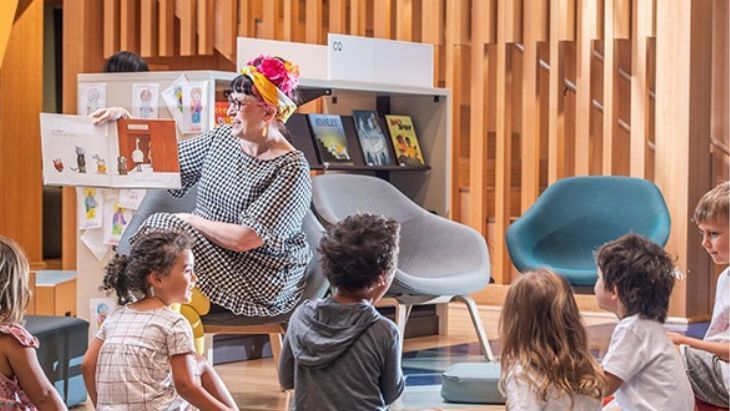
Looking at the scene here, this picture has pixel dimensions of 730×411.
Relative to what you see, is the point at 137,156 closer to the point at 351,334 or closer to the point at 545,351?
the point at 351,334

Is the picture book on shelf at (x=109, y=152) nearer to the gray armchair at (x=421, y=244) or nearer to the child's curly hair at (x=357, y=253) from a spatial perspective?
the gray armchair at (x=421, y=244)

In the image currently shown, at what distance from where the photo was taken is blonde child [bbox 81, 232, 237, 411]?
11.1 ft

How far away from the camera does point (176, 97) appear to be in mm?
5207

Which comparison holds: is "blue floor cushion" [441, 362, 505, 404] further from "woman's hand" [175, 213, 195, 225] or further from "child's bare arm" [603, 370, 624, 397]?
"child's bare arm" [603, 370, 624, 397]

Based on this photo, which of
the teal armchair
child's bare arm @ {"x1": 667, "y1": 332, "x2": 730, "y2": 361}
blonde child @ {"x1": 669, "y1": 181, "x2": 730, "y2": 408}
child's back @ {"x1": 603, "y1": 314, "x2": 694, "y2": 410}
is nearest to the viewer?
child's back @ {"x1": 603, "y1": 314, "x2": 694, "y2": 410}

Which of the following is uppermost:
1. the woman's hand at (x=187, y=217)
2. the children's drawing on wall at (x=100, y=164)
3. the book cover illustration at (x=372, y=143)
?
the book cover illustration at (x=372, y=143)

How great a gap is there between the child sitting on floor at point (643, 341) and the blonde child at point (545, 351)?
1.10 ft

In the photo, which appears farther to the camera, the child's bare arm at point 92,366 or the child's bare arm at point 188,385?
the child's bare arm at point 92,366

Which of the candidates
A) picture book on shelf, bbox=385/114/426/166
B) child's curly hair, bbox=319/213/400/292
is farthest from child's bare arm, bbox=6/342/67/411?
picture book on shelf, bbox=385/114/426/166

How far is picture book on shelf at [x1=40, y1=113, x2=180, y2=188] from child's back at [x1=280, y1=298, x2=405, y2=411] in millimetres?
1384

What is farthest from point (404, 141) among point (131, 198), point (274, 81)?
point (274, 81)

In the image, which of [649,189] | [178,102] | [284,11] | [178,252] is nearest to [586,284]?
[649,189]

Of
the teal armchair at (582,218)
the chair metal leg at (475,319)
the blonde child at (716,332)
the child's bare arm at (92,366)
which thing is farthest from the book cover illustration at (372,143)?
the child's bare arm at (92,366)

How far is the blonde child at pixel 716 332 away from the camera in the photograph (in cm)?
358
